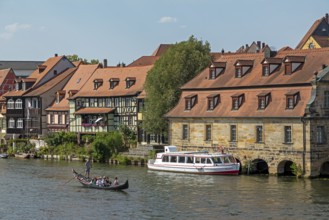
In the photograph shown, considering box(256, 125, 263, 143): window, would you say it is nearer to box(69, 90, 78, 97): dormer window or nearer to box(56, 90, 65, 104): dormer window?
box(69, 90, 78, 97): dormer window

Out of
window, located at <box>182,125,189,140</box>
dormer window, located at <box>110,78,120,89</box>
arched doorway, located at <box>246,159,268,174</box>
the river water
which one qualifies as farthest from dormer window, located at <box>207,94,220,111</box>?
dormer window, located at <box>110,78,120,89</box>

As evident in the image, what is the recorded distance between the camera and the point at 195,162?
73.8m

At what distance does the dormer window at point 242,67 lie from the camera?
77.3 metres

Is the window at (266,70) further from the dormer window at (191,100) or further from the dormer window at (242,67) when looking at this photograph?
the dormer window at (191,100)

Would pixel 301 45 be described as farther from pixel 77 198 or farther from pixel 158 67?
pixel 77 198

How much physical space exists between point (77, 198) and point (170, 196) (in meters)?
6.62

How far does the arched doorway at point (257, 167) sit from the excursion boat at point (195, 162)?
1413 millimetres

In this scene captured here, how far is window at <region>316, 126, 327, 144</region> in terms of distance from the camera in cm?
6838

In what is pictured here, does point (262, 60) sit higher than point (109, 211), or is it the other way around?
point (262, 60)

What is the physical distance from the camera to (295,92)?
226 feet

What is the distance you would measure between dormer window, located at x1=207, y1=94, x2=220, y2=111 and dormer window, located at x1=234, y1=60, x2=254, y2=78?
281 cm

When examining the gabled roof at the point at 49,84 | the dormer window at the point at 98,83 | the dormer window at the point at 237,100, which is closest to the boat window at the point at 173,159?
the dormer window at the point at 237,100

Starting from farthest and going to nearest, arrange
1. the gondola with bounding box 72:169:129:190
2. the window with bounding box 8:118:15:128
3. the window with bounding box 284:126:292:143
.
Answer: the window with bounding box 8:118:15:128
the window with bounding box 284:126:292:143
the gondola with bounding box 72:169:129:190

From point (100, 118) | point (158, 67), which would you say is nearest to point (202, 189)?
point (158, 67)
